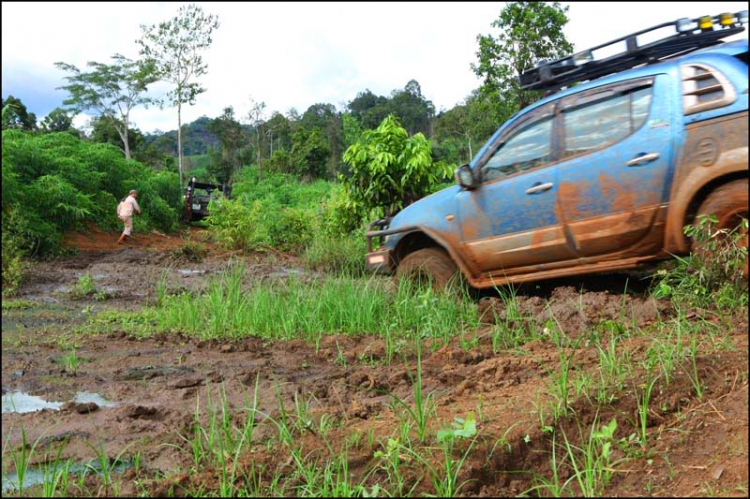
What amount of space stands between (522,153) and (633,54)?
1.08 metres

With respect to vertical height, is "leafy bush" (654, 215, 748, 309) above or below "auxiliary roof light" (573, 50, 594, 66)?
below

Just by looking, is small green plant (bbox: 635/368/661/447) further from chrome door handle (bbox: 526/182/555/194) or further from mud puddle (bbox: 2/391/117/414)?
mud puddle (bbox: 2/391/117/414)

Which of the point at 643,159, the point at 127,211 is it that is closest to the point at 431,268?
the point at 643,159

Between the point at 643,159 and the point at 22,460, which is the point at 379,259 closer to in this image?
the point at 643,159

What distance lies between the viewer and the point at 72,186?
13844mm

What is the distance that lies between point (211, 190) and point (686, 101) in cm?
2128

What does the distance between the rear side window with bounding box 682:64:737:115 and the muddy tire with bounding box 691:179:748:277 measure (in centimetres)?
54

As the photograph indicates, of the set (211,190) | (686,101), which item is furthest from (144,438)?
(211,190)

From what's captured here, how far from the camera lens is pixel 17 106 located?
82.0 inches

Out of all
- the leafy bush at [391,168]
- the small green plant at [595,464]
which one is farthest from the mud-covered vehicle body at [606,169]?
the leafy bush at [391,168]

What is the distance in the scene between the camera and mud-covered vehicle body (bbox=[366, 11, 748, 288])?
14.1ft

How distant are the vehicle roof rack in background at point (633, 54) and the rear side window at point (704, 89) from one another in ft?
0.93

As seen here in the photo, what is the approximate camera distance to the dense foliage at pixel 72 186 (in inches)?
472

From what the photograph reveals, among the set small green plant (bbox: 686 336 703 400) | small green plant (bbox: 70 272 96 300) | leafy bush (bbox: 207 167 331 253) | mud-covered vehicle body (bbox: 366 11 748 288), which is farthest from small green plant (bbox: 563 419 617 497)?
leafy bush (bbox: 207 167 331 253)
